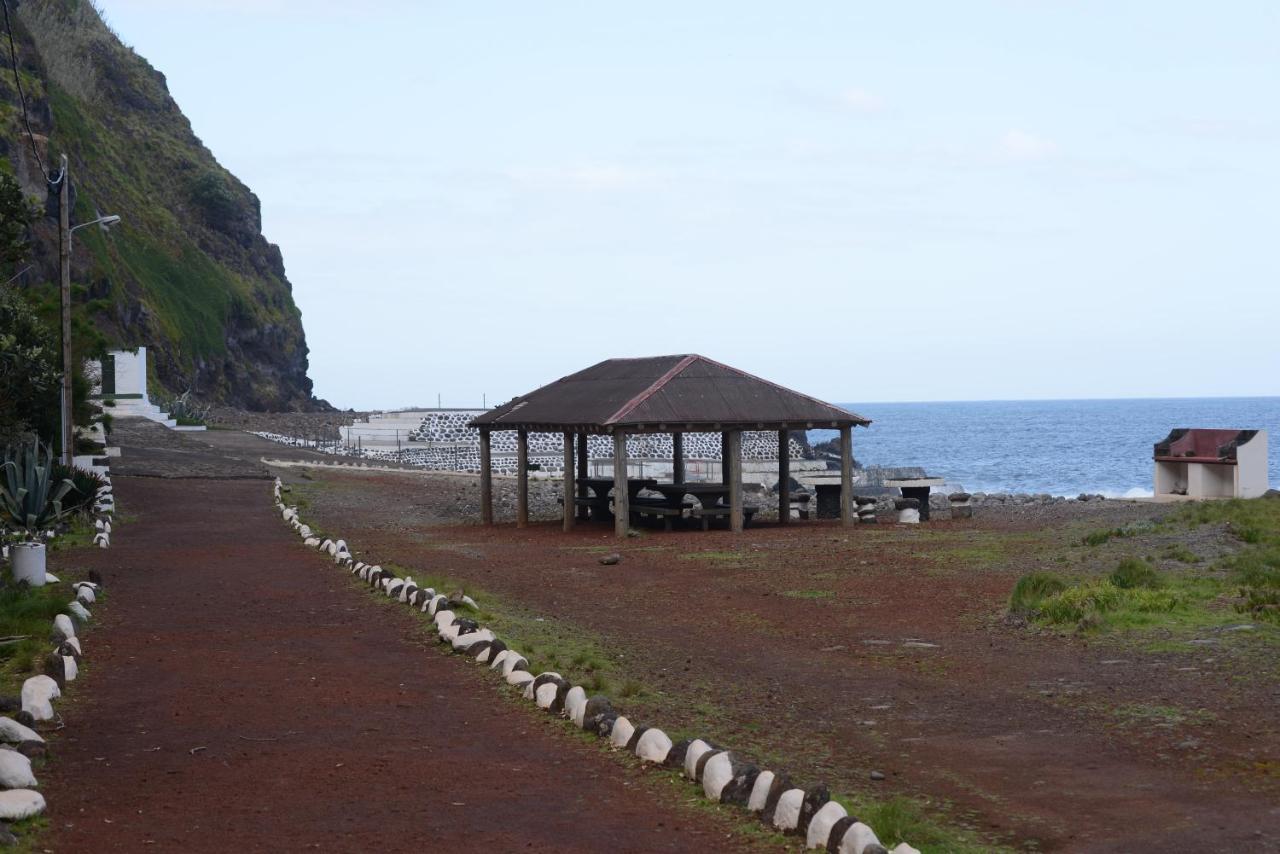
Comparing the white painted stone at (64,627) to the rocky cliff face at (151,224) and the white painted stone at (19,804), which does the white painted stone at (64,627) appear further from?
the rocky cliff face at (151,224)

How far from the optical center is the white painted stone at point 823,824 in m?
5.95

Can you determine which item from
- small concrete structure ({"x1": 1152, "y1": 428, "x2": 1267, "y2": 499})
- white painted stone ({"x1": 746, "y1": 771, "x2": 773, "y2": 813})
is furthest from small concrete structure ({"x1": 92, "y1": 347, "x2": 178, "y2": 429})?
white painted stone ({"x1": 746, "y1": 771, "x2": 773, "y2": 813})

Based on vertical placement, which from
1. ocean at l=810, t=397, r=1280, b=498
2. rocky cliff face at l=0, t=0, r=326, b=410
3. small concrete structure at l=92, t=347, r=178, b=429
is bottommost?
ocean at l=810, t=397, r=1280, b=498

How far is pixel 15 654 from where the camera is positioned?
413 inches

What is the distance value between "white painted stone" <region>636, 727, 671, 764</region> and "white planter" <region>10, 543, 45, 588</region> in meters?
8.68

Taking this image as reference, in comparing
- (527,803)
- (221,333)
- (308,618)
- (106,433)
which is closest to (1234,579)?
(308,618)

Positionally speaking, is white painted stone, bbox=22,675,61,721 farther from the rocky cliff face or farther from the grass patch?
the rocky cliff face

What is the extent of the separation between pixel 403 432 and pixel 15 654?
55150 mm

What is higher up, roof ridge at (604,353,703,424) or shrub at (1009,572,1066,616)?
roof ridge at (604,353,703,424)

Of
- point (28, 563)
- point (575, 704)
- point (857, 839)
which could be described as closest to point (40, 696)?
point (575, 704)

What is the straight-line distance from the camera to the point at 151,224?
278 ft

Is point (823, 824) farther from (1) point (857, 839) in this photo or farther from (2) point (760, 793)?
(2) point (760, 793)

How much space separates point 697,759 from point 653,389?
1728 centimetres

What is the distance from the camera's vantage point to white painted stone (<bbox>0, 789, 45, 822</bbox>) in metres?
6.21
